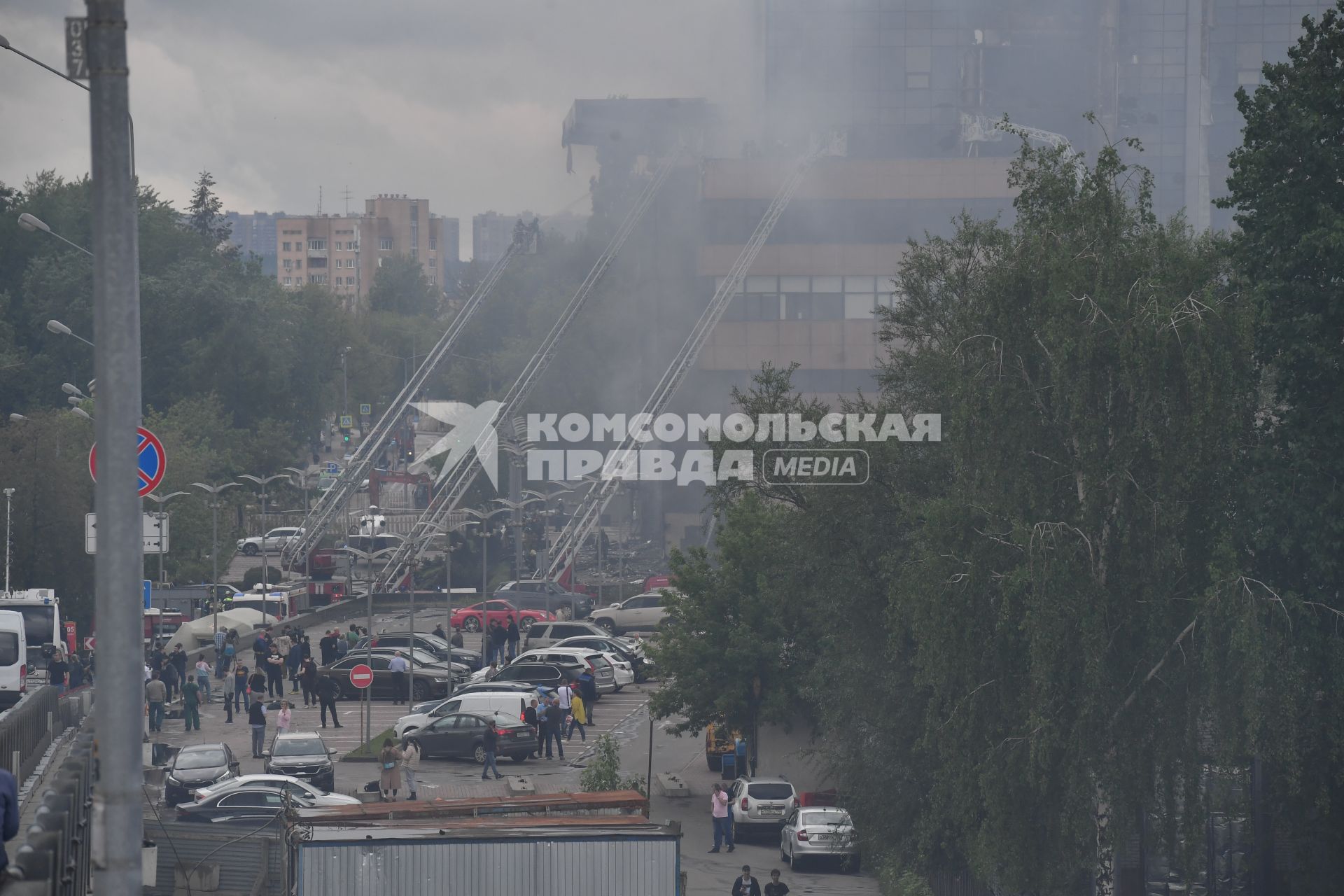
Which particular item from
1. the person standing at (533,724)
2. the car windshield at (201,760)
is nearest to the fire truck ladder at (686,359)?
the person standing at (533,724)

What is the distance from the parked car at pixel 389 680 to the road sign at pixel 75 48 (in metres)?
34.5

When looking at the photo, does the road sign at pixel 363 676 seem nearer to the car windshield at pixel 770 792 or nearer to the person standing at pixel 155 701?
the person standing at pixel 155 701

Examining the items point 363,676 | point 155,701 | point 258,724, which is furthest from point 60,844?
point 155,701

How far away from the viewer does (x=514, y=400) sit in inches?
3123

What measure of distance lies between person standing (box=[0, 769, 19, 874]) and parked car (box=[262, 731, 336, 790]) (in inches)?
778

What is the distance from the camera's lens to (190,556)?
2392 inches

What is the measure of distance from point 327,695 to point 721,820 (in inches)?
507

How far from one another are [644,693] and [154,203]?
7089 cm

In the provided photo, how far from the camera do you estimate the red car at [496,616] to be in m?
54.9

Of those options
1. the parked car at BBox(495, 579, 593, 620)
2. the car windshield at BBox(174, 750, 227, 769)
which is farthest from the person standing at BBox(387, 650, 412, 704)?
the parked car at BBox(495, 579, 593, 620)

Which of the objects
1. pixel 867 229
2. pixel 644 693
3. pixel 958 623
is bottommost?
pixel 644 693

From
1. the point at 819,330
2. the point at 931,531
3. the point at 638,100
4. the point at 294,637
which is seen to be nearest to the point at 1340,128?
the point at 931,531

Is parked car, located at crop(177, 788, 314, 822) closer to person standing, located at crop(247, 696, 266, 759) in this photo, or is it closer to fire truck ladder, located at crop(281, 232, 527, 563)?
person standing, located at crop(247, 696, 266, 759)

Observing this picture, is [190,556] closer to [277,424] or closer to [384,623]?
[384,623]
